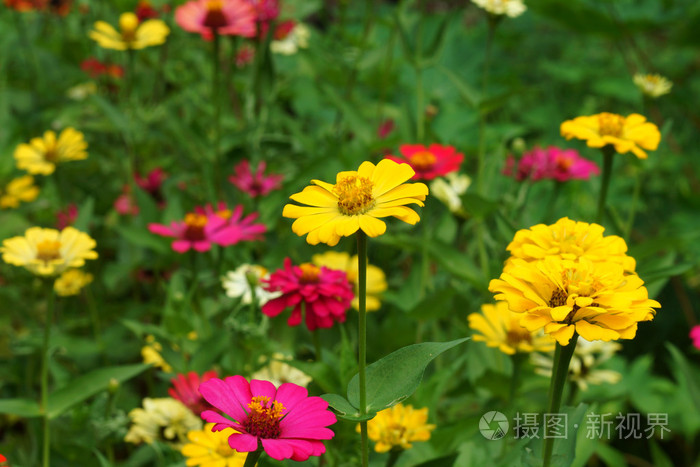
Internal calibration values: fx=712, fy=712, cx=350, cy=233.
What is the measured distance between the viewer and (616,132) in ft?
3.09

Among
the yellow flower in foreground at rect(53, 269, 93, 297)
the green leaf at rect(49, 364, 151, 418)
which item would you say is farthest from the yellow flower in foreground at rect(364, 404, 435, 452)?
the yellow flower in foreground at rect(53, 269, 93, 297)

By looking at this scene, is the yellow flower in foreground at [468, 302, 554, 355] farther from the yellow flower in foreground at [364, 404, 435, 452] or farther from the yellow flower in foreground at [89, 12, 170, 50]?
the yellow flower in foreground at [89, 12, 170, 50]

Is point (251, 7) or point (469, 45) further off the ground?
point (251, 7)

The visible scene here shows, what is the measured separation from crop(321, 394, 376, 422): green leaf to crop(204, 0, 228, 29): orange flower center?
3.18 feet

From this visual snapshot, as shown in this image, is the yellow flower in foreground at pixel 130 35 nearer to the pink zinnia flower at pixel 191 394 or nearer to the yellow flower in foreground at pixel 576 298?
the pink zinnia flower at pixel 191 394

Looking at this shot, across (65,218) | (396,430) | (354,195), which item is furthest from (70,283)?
(354,195)

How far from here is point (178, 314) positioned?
0.99 meters

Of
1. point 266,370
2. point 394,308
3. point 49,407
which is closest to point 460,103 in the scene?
point 394,308

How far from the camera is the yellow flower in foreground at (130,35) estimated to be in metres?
1.46

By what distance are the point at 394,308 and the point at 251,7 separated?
0.70m

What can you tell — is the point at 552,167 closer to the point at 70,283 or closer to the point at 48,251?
the point at 48,251

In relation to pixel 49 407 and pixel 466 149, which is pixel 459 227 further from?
pixel 49 407

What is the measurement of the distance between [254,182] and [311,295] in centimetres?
63

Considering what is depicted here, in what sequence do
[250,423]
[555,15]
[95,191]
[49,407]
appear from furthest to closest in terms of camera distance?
[555,15], [95,191], [49,407], [250,423]
